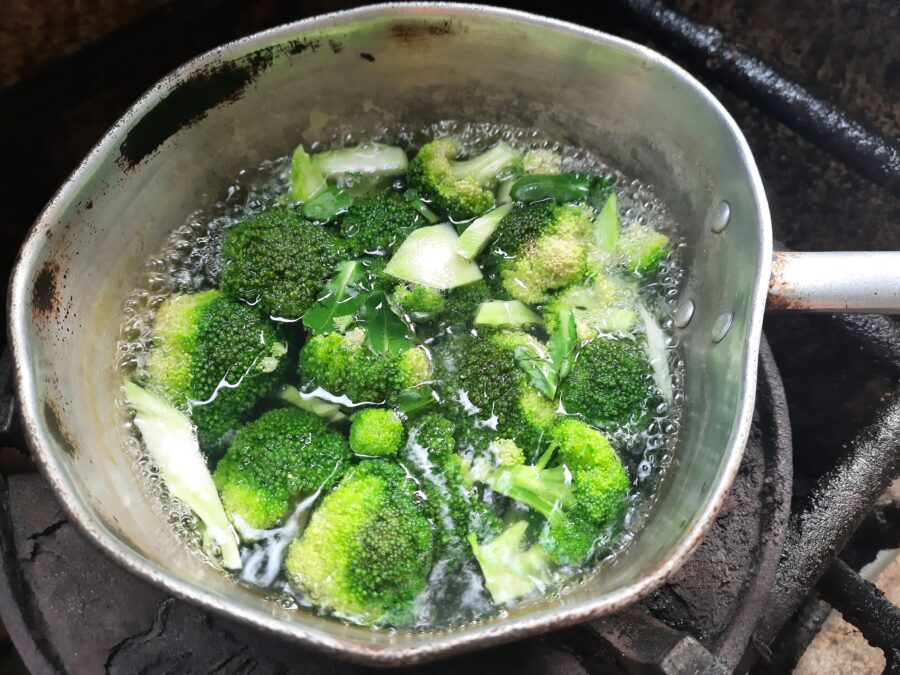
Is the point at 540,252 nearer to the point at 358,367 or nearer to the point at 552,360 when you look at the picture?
the point at 552,360

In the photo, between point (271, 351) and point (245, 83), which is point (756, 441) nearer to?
point (271, 351)

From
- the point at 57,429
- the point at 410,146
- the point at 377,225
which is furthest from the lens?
the point at 410,146

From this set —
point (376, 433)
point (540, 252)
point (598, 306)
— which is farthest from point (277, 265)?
point (598, 306)

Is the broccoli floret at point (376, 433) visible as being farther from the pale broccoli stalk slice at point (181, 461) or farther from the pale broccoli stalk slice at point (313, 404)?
the pale broccoli stalk slice at point (181, 461)


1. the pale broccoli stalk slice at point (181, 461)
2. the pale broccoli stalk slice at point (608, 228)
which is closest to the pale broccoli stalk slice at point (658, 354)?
the pale broccoli stalk slice at point (608, 228)

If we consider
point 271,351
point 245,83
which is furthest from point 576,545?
point 245,83

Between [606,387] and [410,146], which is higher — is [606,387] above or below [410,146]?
below
